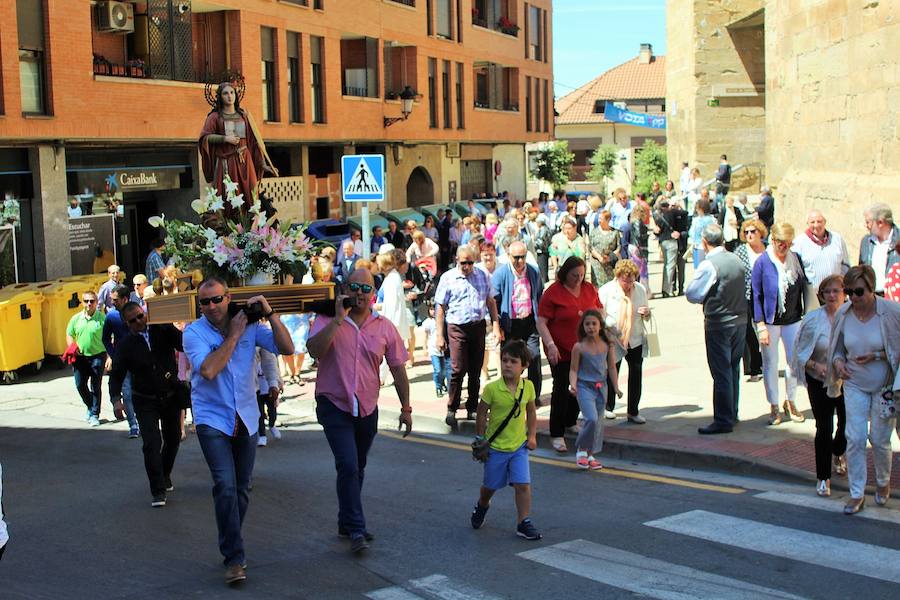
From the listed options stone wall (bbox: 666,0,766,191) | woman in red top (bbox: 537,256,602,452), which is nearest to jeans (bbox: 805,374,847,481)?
woman in red top (bbox: 537,256,602,452)

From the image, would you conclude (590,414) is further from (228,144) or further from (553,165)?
(553,165)

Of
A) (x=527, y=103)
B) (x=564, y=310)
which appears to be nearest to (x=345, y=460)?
(x=564, y=310)

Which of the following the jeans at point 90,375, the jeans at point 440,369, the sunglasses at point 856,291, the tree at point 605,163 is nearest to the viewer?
the sunglasses at point 856,291

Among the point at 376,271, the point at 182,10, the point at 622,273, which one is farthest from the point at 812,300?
the point at 182,10

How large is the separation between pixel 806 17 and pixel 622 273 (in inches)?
308

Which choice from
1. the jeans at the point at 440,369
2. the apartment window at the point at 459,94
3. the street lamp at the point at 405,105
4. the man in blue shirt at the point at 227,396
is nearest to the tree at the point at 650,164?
the apartment window at the point at 459,94

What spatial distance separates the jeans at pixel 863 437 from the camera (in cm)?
815

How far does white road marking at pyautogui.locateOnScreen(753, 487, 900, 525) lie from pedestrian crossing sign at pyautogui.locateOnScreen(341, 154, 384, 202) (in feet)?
24.3

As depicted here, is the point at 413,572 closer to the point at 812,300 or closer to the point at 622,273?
the point at 622,273

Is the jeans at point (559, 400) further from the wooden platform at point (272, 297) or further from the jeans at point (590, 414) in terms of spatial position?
the wooden platform at point (272, 297)

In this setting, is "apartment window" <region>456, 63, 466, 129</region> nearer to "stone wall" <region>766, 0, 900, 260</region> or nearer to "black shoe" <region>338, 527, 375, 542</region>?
"stone wall" <region>766, 0, 900, 260</region>

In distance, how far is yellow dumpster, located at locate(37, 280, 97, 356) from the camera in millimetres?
17562

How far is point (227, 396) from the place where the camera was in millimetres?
7047

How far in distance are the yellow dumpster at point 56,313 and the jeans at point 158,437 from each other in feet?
28.6
